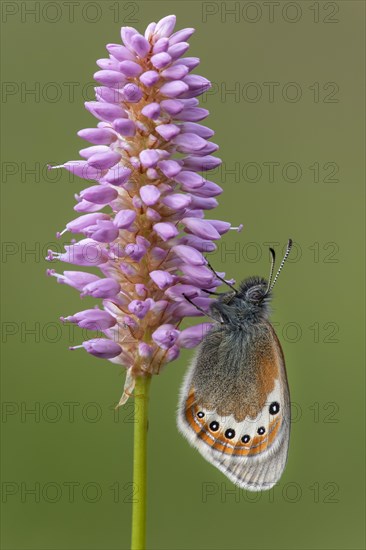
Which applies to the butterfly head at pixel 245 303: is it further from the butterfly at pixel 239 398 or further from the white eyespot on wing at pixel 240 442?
the white eyespot on wing at pixel 240 442

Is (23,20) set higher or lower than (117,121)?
higher

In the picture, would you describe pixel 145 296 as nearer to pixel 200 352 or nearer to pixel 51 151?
pixel 200 352

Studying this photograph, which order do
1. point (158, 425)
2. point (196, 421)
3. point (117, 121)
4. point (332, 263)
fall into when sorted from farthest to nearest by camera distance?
point (332, 263), point (158, 425), point (196, 421), point (117, 121)

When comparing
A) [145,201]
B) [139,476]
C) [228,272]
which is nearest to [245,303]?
[145,201]

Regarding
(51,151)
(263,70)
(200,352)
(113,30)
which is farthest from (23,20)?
(200,352)

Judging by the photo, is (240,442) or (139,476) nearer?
(139,476)

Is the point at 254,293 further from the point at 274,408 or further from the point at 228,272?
the point at 228,272

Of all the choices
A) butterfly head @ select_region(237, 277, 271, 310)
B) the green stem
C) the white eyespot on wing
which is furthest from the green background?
the green stem
